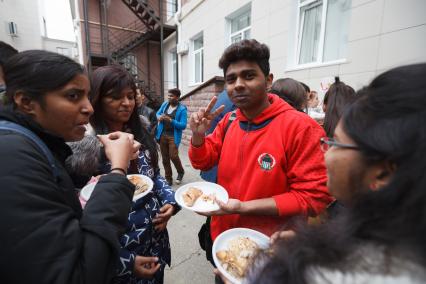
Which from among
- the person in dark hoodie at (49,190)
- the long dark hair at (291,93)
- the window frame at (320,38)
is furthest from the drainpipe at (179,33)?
the person in dark hoodie at (49,190)

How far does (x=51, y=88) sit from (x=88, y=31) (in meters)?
14.1

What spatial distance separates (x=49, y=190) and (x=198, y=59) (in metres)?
10.4

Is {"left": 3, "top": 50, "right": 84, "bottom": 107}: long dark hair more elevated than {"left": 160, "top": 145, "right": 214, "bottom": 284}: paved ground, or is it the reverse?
{"left": 3, "top": 50, "right": 84, "bottom": 107}: long dark hair

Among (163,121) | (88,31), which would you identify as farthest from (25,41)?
(163,121)

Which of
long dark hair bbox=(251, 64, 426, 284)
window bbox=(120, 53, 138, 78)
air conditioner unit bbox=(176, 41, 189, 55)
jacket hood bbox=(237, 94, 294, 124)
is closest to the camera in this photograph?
long dark hair bbox=(251, 64, 426, 284)

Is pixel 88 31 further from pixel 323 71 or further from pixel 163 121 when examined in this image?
pixel 323 71

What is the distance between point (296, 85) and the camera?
2.49m

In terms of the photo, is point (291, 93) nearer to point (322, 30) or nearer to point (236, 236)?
point (236, 236)

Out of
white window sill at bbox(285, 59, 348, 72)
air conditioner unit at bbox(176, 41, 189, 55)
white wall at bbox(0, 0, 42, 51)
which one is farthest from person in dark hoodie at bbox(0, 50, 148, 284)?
white wall at bbox(0, 0, 42, 51)

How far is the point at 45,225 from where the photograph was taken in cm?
68

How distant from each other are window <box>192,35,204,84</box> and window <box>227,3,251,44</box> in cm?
238

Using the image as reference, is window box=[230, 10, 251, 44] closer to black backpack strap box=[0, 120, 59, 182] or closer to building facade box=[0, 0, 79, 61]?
black backpack strap box=[0, 120, 59, 182]

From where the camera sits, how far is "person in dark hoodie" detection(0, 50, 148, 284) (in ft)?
2.16

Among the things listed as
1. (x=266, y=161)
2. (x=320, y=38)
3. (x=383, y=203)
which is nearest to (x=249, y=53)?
(x=266, y=161)
